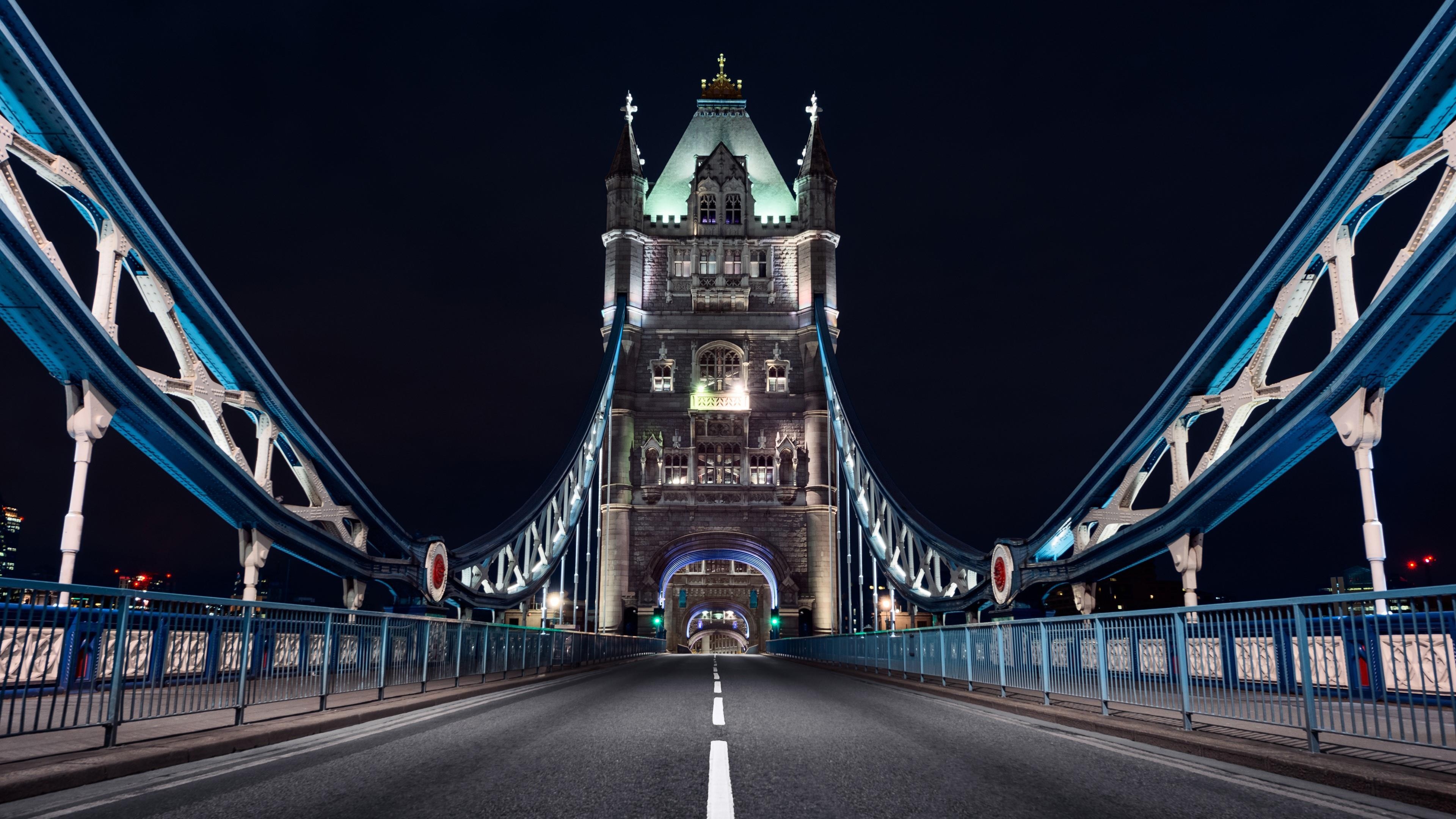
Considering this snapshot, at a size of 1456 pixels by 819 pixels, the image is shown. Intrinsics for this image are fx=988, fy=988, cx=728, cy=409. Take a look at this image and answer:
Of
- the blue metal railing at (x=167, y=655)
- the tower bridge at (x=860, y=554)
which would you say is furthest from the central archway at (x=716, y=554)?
the blue metal railing at (x=167, y=655)

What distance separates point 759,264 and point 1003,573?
38.8 m

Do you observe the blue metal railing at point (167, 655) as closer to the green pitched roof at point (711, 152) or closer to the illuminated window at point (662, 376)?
the illuminated window at point (662, 376)

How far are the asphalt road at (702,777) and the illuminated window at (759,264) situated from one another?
5099cm

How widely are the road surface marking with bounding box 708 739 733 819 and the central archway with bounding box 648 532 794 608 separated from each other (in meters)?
46.2

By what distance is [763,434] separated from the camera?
5650 centimetres

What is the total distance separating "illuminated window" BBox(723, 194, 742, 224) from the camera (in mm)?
60594

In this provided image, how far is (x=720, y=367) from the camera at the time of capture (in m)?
57.2

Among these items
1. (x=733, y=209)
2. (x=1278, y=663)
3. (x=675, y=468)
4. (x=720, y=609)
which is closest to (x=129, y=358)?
(x=1278, y=663)

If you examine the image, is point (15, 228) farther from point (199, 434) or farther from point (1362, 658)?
point (1362, 658)

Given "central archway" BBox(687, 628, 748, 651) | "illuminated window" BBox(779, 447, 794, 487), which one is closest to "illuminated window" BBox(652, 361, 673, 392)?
"illuminated window" BBox(779, 447, 794, 487)

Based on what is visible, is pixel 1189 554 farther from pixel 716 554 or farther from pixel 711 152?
pixel 711 152

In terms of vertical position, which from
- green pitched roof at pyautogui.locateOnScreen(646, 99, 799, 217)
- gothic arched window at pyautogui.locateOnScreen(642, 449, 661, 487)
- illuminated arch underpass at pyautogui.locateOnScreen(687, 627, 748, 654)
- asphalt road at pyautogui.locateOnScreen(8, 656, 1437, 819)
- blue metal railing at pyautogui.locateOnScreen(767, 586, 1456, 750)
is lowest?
illuminated arch underpass at pyautogui.locateOnScreen(687, 627, 748, 654)

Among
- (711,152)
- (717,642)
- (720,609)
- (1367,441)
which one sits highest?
(711,152)

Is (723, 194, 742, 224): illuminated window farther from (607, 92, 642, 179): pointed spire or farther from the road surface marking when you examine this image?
the road surface marking
